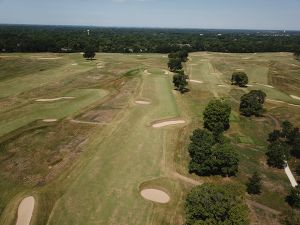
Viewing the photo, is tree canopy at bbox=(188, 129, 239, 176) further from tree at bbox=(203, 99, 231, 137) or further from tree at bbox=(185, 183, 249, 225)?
tree at bbox=(203, 99, 231, 137)

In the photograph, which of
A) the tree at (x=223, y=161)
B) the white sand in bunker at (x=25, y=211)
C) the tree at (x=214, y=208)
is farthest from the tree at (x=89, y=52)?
the tree at (x=214, y=208)

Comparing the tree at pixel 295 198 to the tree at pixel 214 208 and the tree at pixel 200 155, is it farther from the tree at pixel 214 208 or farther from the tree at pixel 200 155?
the tree at pixel 200 155

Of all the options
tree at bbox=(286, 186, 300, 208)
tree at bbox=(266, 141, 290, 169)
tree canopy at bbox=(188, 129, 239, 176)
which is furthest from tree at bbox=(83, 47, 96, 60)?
tree at bbox=(286, 186, 300, 208)

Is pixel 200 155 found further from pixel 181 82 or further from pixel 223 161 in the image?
pixel 181 82

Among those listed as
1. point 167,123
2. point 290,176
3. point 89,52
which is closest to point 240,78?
point 167,123

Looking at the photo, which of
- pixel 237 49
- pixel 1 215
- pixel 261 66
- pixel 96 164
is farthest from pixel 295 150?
pixel 237 49
